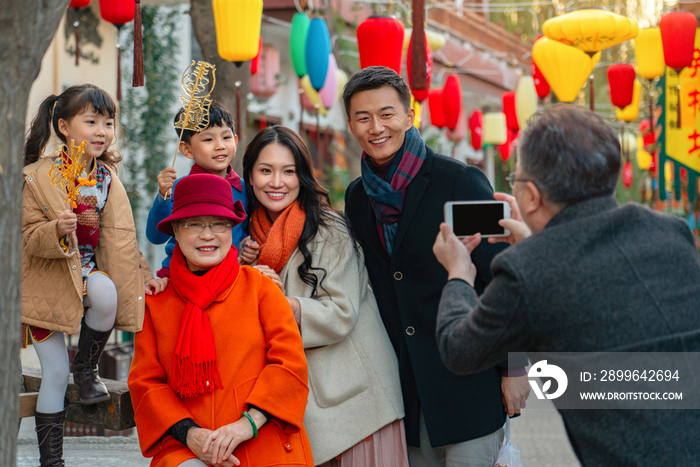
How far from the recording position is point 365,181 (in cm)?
288

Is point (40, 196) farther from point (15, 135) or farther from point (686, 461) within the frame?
point (686, 461)

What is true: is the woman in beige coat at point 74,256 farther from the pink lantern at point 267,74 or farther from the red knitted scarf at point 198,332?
the pink lantern at point 267,74

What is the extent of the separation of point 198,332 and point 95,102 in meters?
1.19

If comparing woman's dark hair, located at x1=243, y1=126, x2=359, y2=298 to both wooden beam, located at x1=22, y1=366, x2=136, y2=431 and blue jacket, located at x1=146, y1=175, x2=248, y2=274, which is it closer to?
blue jacket, located at x1=146, y1=175, x2=248, y2=274

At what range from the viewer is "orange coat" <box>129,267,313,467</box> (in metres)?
2.53

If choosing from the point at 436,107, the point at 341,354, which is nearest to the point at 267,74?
the point at 436,107

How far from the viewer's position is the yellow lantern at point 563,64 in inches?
297

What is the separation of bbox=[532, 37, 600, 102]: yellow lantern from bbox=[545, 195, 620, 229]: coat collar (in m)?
6.15

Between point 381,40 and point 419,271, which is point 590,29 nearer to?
point 381,40

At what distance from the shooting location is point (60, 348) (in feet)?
9.89

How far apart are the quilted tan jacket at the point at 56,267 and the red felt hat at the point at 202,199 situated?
18.3 inches

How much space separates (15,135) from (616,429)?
1691 mm

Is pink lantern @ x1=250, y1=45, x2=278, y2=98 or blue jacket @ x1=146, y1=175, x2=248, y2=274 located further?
pink lantern @ x1=250, y1=45, x2=278, y2=98

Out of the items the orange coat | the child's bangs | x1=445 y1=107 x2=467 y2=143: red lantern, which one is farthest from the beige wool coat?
x1=445 y1=107 x2=467 y2=143: red lantern
